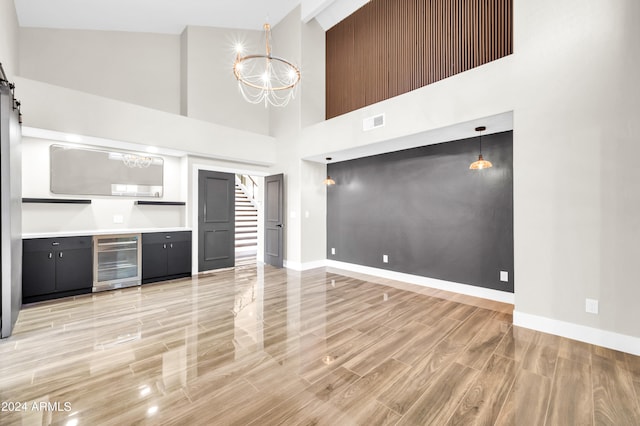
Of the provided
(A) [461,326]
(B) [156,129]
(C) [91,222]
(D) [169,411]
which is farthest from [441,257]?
(C) [91,222]

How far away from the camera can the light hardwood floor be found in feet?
5.79

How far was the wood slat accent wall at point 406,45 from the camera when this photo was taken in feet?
13.5

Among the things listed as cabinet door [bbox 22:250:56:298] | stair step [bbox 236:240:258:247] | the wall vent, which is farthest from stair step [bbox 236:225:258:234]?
the wall vent

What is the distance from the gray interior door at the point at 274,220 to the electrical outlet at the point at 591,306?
5129 mm

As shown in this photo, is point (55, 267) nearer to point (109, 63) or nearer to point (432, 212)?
point (109, 63)

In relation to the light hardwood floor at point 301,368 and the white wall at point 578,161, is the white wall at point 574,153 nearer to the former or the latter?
the white wall at point 578,161

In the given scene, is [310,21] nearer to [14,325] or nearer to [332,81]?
[332,81]

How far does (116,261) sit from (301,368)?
4.11 meters

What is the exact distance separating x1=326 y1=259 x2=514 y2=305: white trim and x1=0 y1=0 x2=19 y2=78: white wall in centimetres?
616

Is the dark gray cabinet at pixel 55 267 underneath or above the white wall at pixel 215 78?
underneath

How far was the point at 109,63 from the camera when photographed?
17.0ft

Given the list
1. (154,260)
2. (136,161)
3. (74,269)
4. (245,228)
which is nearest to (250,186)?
(245,228)

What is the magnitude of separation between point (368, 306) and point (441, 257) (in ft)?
5.85

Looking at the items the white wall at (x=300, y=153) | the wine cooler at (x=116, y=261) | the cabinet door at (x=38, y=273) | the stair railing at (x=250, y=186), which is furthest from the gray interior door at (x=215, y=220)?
the stair railing at (x=250, y=186)
